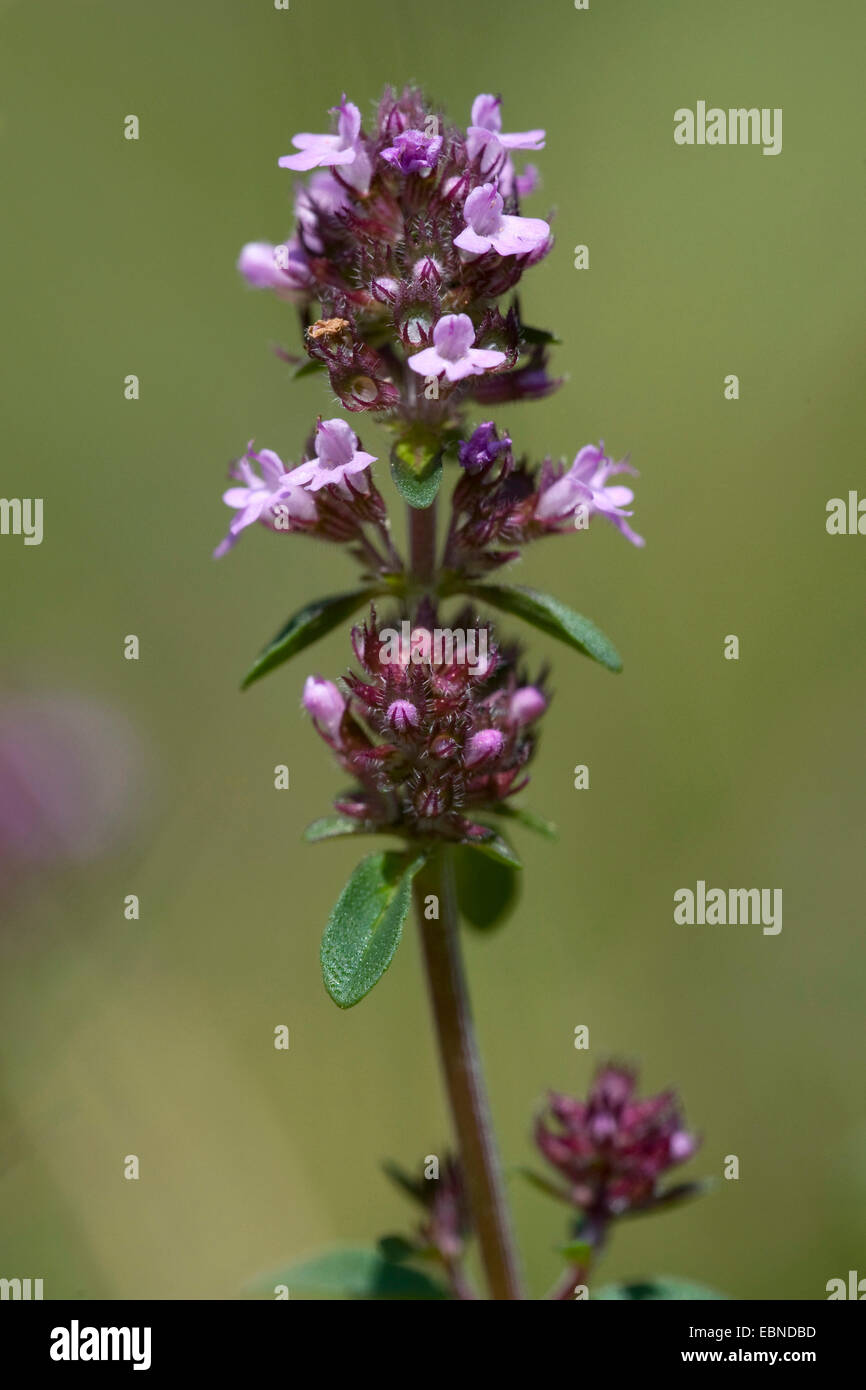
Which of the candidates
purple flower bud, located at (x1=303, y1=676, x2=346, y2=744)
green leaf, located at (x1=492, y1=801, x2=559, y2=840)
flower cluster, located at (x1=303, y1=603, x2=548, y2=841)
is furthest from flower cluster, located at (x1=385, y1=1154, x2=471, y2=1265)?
purple flower bud, located at (x1=303, y1=676, x2=346, y2=744)

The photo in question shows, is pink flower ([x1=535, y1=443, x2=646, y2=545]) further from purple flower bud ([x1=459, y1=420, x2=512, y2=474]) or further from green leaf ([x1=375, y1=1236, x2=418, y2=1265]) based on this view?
green leaf ([x1=375, y1=1236, x2=418, y2=1265])

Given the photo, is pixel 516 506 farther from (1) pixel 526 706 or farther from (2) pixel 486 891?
(2) pixel 486 891

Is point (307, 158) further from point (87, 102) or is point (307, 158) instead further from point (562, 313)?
point (87, 102)

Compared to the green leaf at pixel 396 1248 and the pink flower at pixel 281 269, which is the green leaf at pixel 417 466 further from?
the green leaf at pixel 396 1248

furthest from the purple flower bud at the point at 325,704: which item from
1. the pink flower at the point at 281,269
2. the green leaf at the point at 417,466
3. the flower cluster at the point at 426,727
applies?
the pink flower at the point at 281,269

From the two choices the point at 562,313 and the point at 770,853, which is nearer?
the point at 770,853

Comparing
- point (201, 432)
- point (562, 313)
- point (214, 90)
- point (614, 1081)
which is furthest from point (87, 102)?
point (614, 1081)
